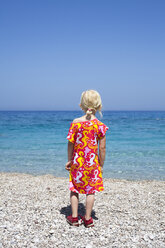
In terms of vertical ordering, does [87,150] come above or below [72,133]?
below

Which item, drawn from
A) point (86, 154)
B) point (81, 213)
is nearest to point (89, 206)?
point (81, 213)

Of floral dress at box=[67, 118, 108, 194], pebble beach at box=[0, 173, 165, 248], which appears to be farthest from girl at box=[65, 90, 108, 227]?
pebble beach at box=[0, 173, 165, 248]

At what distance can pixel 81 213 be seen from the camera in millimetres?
3949

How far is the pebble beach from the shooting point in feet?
9.78

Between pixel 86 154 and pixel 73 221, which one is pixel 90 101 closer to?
pixel 86 154

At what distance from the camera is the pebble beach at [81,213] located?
2982 mm

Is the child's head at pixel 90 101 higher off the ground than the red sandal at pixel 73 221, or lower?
higher

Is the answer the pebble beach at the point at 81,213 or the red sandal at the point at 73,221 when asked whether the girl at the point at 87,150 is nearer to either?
the red sandal at the point at 73,221

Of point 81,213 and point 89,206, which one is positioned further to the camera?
point 81,213

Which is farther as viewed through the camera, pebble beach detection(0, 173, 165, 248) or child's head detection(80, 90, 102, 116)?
child's head detection(80, 90, 102, 116)

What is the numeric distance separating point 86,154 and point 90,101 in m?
0.74

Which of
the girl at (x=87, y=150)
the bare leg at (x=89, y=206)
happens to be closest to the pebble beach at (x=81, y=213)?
the bare leg at (x=89, y=206)

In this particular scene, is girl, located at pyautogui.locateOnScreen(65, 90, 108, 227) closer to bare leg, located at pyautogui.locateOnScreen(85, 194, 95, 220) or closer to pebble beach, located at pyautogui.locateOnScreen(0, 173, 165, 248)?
bare leg, located at pyautogui.locateOnScreen(85, 194, 95, 220)

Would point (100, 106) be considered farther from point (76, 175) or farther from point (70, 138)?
point (76, 175)
